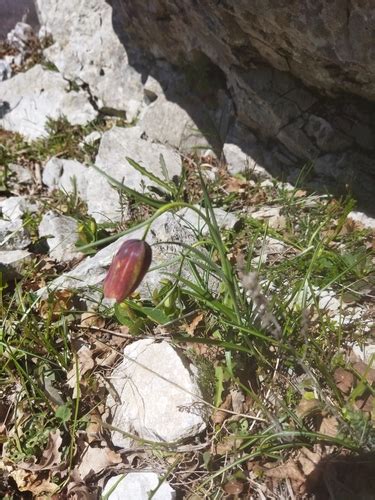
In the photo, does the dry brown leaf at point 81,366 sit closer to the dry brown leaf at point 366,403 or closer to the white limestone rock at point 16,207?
the dry brown leaf at point 366,403

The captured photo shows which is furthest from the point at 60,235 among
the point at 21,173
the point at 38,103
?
the point at 38,103

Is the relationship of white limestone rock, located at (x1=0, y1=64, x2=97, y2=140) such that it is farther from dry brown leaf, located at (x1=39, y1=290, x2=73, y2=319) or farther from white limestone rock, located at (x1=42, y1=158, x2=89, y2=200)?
dry brown leaf, located at (x1=39, y1=290, x2=73, y2=319)

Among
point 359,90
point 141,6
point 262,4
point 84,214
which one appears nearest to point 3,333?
point 84,214

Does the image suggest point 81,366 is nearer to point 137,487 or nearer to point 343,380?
point 137,487

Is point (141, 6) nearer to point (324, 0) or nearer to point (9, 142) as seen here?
point (9, 142)

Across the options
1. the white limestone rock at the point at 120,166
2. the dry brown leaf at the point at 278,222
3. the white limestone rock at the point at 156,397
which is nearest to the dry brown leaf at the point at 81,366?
the white limestone rock at the point at 156,397
